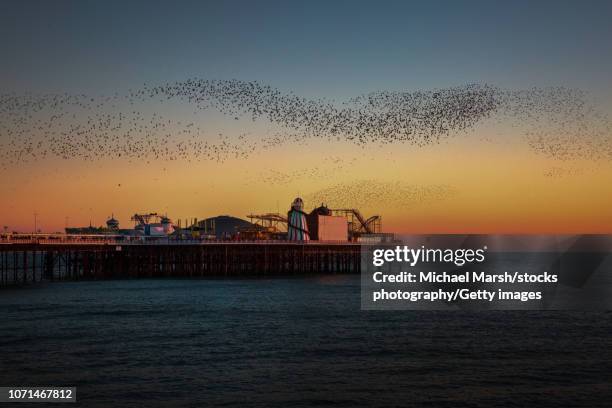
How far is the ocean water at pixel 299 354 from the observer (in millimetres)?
30422

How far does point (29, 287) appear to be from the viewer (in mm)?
80125

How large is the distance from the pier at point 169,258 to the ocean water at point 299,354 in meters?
28.1

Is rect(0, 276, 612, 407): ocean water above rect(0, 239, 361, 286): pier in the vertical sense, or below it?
below

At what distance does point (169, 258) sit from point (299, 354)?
6262cm

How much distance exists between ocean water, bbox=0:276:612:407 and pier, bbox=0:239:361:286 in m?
28.1

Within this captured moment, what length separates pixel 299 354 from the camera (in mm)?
38969

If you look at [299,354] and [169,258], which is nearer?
[299,354]

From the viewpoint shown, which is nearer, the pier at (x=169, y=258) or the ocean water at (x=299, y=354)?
the ocean water at (x=299, y=354)

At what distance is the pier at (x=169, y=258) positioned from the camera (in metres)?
91.1

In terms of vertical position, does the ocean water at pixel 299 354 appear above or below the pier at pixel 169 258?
below

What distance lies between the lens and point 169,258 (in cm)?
9888

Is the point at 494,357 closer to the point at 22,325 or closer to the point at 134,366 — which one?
the point at 134,366

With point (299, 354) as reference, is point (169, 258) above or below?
above

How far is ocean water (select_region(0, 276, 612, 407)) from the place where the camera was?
3042 centimetres
